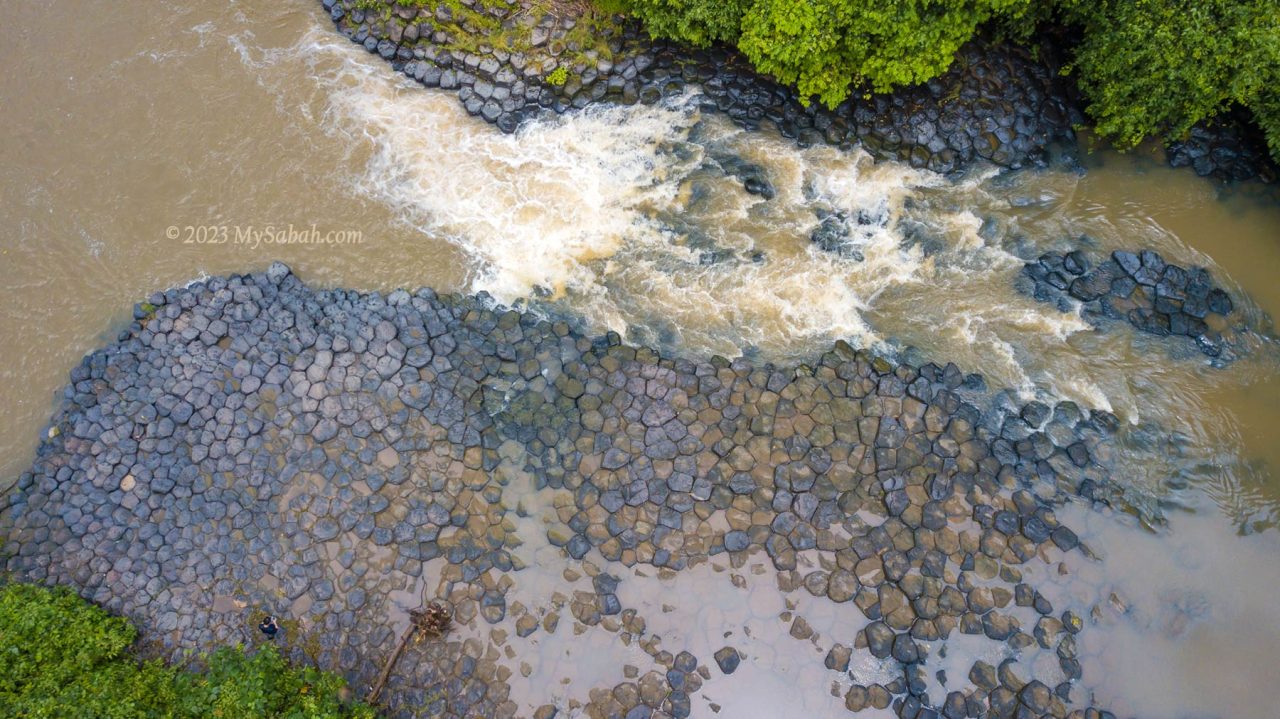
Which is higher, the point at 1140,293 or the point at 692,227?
the point at 1140,293

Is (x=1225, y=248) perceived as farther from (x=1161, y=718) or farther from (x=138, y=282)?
(x=138, y=282)

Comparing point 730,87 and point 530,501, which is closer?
point 530,501

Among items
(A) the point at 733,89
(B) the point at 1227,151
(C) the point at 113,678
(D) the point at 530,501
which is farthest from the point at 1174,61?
(C) the point at 113,678

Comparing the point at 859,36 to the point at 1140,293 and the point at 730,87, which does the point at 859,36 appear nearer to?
the point at 730,87

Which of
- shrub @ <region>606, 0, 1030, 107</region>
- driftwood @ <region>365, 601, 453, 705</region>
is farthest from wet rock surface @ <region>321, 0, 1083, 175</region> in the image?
driftwood @ <region>365, 601, 453, 705</region>

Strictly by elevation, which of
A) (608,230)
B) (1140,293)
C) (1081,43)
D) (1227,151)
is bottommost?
(608,230)

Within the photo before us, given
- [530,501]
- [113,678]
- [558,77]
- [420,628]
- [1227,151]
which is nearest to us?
[113,678]

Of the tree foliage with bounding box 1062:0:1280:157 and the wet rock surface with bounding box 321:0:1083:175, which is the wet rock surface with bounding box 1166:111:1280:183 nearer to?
the tree foliage with bounding box 1062:0:1280:157
